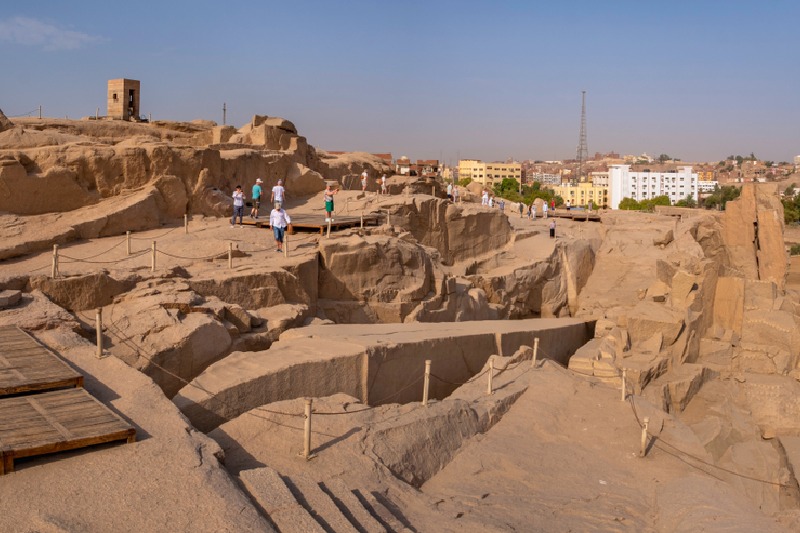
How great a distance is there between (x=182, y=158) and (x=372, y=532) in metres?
11.1

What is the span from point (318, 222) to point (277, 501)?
10.00 meters

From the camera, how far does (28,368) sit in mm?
6316

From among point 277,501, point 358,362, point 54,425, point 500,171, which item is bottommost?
point 277,501

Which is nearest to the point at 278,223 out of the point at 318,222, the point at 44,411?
the point at 318,222

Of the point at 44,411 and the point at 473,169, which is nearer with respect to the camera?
the point at 44,411

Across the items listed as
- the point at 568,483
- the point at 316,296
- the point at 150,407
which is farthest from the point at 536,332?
the point at 150,407

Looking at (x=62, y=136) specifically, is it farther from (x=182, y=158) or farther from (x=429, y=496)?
(x=429, y=496)

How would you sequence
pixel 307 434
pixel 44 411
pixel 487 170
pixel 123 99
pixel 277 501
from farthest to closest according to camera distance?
1. pixel 487 170
2. pixel 123 99
3. pixel 307 434
4. pixel 44 411
5. pixel 277 501

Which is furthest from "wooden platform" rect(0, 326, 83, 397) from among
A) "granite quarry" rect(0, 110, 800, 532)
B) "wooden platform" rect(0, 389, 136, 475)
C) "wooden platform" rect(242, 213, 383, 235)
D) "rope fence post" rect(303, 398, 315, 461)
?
"wooden platform" rect(242, 213, 383, 235)

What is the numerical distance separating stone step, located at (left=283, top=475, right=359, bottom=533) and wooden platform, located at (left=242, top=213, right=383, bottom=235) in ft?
27.5

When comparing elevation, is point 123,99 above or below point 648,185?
below

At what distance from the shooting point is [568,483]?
713cm

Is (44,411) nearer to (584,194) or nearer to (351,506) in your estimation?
(351,506)

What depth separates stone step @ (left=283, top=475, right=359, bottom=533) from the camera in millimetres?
4746
